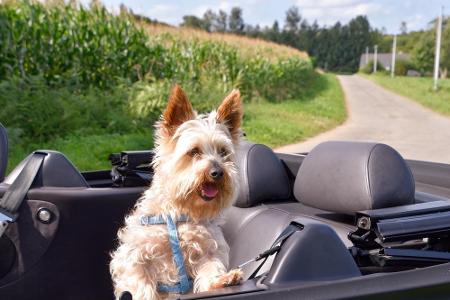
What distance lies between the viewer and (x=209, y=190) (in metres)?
2.76

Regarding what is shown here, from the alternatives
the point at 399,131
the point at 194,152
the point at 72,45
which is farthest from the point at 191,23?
the point at 194,152

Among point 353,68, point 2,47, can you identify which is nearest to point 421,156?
point 2,47

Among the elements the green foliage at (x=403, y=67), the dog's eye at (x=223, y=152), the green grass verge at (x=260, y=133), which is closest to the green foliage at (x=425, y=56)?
the green foliage at (x=403, y=67)

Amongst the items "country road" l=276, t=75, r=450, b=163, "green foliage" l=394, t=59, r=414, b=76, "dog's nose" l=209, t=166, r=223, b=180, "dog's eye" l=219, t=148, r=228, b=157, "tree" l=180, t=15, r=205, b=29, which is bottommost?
"country road" l=276, t=75, r=450, b=163

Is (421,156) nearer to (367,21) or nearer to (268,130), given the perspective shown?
(268,130)

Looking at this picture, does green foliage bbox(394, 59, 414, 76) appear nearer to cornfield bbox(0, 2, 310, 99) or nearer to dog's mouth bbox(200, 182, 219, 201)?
cornfield bbox(0, 2, 310, 99)

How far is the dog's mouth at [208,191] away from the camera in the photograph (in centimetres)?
275

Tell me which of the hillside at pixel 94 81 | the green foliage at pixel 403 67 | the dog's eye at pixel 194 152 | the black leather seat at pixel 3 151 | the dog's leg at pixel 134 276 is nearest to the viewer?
the dog's leg at pixel 134 276

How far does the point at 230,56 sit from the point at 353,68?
326 ft

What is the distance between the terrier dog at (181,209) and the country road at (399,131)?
30.1ft

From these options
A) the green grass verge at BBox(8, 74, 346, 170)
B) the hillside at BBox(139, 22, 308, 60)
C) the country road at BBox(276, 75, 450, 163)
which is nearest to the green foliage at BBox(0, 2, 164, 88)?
the hillside at BBox(139, 22, 308, 60)

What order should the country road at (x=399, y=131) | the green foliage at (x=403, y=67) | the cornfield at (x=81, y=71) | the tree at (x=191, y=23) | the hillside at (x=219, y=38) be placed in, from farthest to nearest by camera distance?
the green foliage at (x=403, y=67) < the tree at (x=191, y=23) < the hillside at (x=219, y=38) < the country road at (x=399, y=131) < the cornfield at (x=81, y=71)

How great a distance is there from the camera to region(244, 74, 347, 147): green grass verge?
1361 cm

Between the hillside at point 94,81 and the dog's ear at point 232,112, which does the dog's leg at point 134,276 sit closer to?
the dog's ear at point 232,112
